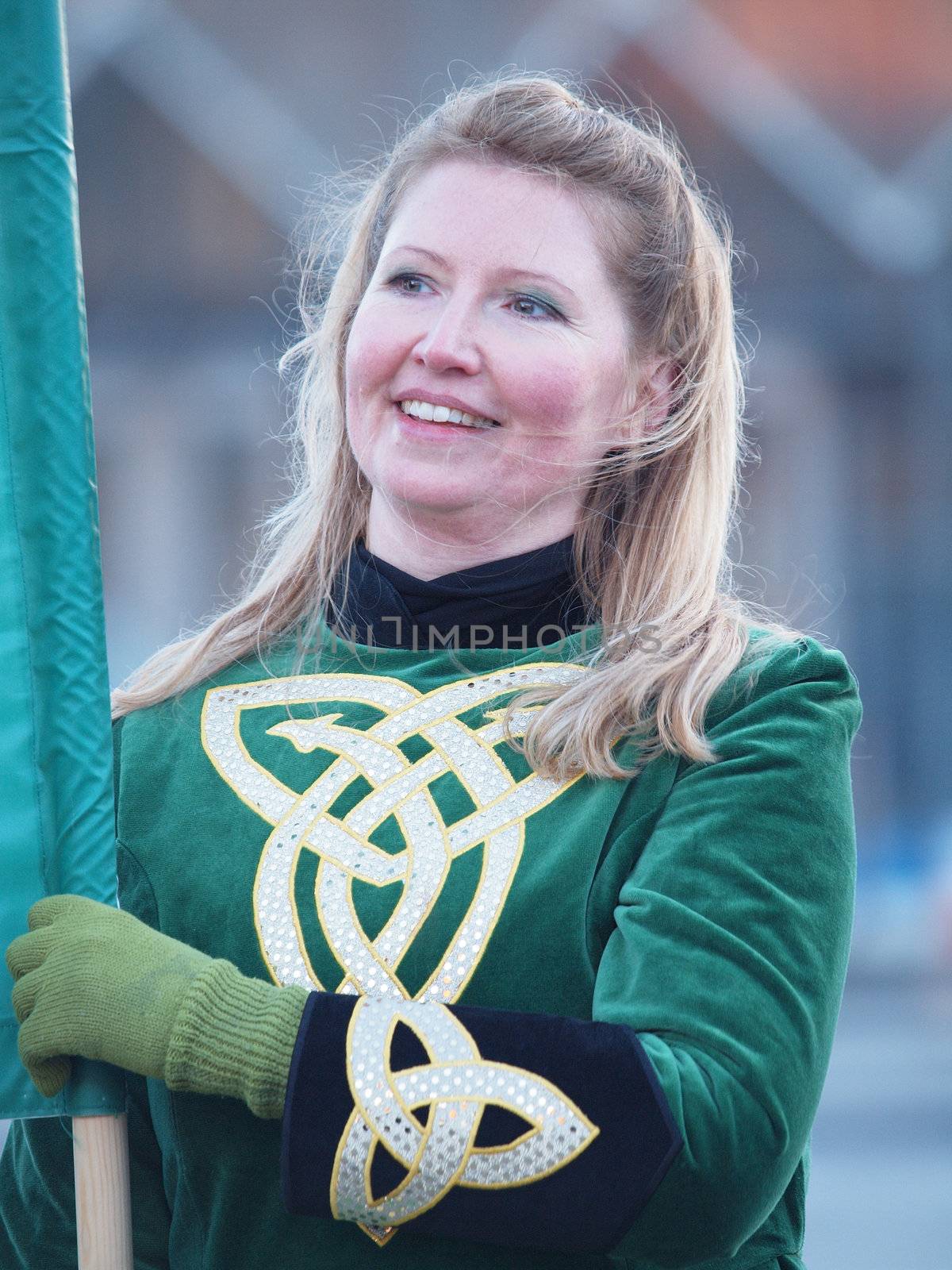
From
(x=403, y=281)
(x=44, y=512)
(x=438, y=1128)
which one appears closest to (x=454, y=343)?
(x=403, y=281)

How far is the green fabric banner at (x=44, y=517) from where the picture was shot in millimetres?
1570

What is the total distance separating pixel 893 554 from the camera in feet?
24.3

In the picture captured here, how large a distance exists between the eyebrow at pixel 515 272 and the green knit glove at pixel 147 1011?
2.62 ft

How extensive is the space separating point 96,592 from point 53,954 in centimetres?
37

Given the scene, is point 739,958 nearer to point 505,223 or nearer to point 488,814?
point 488,814

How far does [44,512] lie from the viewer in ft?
5.24

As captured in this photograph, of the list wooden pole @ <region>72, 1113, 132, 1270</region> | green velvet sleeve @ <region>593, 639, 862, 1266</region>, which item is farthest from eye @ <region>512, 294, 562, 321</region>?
wooden pole @ <region>72, 1113, 132, 1270</region>

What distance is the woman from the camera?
4.52ft

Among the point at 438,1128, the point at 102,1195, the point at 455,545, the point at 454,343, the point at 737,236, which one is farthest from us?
the point at 737,236

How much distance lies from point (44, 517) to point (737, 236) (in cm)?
620

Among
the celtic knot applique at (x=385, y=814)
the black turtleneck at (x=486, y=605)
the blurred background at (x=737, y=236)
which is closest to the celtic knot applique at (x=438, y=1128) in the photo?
the celtic knot applique at (x=385, y=814)

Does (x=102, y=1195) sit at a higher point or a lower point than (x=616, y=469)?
lower

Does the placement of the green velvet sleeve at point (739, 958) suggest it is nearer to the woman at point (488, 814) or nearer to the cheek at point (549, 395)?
the woman at point (488, 814)

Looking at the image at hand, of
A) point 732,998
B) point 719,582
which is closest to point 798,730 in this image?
point 732,998
